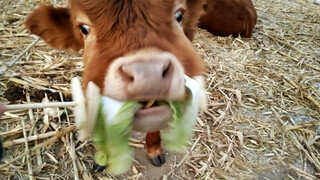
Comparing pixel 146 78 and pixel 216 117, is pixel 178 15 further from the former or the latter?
pixel 216 117

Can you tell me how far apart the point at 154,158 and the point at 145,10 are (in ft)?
4.70

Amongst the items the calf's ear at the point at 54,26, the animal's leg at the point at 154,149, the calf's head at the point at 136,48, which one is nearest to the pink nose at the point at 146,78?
the calf's head at the point at 136,48

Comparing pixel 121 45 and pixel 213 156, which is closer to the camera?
pixel 121 45

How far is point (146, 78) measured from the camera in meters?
1.45

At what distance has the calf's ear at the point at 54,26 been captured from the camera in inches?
116

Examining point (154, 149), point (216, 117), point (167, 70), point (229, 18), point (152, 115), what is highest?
point (167, 70)

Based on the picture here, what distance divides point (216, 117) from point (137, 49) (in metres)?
1.88

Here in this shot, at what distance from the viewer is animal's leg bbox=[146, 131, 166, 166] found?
2.84m

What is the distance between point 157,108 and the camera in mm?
1604

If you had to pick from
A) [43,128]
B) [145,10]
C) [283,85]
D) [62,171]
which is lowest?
[283,85]

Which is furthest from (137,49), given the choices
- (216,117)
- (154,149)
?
(216,117)

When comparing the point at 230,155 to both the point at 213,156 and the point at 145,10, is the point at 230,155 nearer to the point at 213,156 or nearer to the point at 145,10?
the point at 213,156

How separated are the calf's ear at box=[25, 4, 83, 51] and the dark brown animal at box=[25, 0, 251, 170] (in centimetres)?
56

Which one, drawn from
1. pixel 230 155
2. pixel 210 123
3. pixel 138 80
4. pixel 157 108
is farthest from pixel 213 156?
pixel 138 80
